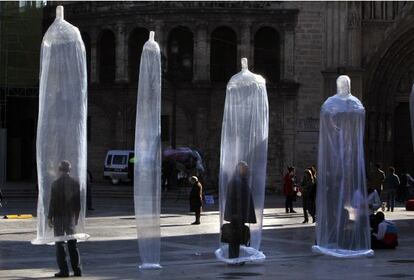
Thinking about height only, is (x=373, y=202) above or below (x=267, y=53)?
below

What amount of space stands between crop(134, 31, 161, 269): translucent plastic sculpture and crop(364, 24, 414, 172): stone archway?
105ft

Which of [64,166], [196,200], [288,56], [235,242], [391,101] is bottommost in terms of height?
[196,200]

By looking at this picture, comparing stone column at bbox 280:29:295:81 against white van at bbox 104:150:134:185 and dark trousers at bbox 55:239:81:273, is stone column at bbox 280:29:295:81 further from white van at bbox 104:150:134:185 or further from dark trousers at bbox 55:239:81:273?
dark trousers at bbox 55:239:81:273

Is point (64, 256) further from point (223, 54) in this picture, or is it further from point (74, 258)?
point (223, 54)

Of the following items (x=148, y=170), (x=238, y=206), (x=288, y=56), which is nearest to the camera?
(x=148, y=170)

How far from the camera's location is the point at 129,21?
50.8 metres

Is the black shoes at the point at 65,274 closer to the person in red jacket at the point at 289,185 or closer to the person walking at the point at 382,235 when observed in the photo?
the person walking at the point at 382,235

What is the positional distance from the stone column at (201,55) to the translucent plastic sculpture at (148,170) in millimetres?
33694

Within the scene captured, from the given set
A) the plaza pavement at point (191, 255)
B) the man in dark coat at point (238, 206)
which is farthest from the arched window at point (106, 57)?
the man in dark coat at point (238, 206)

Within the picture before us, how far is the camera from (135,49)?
51.5 meters

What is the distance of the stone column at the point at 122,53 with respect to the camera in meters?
50.9

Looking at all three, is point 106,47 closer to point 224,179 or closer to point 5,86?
point 5,86

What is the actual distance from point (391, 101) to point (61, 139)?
116ft

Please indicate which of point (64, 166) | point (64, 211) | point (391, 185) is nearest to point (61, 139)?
point (64, 166)
